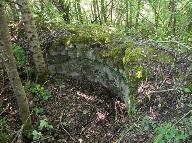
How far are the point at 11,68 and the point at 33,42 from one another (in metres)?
1.37

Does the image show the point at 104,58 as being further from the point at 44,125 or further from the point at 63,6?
the point at 63,6

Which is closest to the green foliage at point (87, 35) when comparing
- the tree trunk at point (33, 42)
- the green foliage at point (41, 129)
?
the tree trunk at point (33, 42)

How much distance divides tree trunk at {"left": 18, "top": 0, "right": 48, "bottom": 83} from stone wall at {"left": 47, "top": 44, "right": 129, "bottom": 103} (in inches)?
16.0

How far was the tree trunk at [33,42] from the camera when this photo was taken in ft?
18.9

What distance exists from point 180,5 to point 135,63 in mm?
4593

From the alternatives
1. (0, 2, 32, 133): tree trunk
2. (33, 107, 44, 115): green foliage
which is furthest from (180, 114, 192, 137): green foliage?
(33, 107, 44, 115): green foliage

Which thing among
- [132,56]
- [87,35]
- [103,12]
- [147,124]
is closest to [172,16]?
[103,12]

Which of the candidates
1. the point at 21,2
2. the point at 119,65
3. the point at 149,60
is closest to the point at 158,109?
the point at 149,60

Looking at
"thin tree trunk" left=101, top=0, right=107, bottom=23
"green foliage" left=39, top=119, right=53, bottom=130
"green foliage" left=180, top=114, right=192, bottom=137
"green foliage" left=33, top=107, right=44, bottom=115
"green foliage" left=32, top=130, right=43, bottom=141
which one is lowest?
"green foliage" left=32, top=130, right=43, bottom=141

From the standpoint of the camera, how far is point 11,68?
15.8 feet

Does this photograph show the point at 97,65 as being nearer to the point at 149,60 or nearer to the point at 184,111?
the point at 149,60

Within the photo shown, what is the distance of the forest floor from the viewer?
15.8 ft

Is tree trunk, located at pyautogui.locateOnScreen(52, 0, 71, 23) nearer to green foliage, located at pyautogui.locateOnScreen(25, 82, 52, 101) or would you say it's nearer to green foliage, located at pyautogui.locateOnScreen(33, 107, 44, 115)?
green foliage, located at pyautogui.locateOnScreen(25, 82, 52, 101)

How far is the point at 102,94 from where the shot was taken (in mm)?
6430
